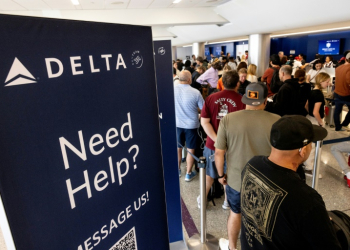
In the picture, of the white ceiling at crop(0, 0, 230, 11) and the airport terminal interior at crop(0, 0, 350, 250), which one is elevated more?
the white ceiling at crop(0, 0, 230, 11)

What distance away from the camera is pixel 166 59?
2.08 meters

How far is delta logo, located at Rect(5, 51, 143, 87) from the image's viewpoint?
0.69 m

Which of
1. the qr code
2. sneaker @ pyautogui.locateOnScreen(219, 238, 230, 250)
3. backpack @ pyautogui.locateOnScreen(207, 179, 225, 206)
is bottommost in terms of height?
sneaker @ pyautogui.locateOnScreen(219, 238, 230, 250)

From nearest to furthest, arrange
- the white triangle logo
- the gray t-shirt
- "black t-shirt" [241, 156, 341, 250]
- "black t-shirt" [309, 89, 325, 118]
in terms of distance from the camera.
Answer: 1. the white triangle logo
2. "black t-shirt" [241, 156, 341, 250]
3. the gray t-shirt
4. "black t-shirt" [309, 89, 325, 118]

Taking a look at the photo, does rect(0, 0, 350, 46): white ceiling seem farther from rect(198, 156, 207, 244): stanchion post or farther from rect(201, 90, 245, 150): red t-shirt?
rect(198, 156, 207, 244): stanchion post

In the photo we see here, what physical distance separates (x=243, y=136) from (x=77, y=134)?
1273mm

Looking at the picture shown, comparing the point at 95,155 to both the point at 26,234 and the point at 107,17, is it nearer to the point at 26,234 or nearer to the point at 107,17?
the point at 26,234

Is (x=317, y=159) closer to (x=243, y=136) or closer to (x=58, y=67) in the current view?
(x=243, y=136)

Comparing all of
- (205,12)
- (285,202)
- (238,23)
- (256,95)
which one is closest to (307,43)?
(238,23)

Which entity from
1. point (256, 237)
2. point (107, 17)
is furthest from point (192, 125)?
point (107, 17)

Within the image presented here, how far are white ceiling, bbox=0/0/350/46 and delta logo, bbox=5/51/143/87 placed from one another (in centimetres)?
641

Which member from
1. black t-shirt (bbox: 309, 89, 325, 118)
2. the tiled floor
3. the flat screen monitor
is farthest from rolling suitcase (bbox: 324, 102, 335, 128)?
the flat screen monitor

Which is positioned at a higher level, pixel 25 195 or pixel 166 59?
pixel 166 59

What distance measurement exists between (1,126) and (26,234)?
0.34 meters
